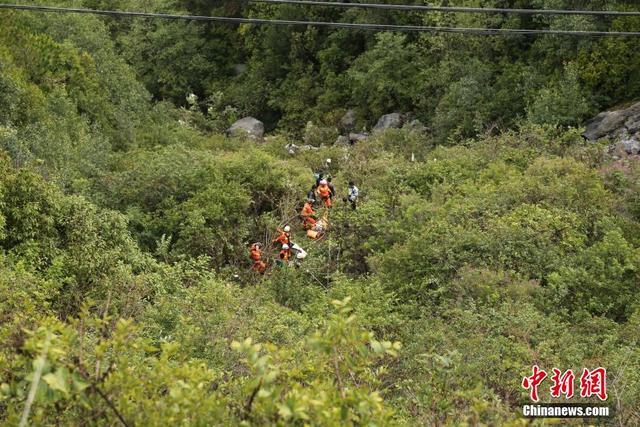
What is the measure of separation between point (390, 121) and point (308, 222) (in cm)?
1147

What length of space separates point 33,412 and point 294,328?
5.21 m

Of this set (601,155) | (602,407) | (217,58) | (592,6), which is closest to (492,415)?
(602,407)

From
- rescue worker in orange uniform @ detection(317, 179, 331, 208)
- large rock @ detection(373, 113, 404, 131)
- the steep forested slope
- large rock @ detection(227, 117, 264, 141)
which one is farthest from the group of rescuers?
large rock @ detection(227, 117, 264, 141)

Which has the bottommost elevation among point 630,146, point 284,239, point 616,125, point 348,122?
point 284,239

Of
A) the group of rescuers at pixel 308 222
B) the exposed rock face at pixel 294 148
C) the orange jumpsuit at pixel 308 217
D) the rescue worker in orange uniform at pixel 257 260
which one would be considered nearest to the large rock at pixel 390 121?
the exposed rock face at pixel 294 148

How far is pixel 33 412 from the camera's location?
4.50 meters

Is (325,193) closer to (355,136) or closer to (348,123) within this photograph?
(355,136)

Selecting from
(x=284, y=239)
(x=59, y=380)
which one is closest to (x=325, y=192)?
(x=284, y=239)

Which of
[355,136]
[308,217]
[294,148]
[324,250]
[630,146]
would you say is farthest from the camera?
[355,136]

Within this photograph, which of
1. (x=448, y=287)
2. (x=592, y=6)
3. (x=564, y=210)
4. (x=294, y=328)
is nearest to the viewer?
(x=294, y=328)

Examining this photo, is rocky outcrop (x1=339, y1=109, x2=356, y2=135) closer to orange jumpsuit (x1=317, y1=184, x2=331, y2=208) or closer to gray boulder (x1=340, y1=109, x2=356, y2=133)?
gray boulder (x1=340, y1=109, x2=356, y2=133)

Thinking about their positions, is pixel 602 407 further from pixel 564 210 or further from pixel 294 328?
pixel 564 210

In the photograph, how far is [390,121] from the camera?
25641mm

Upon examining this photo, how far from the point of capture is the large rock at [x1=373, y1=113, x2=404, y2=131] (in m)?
25.5
